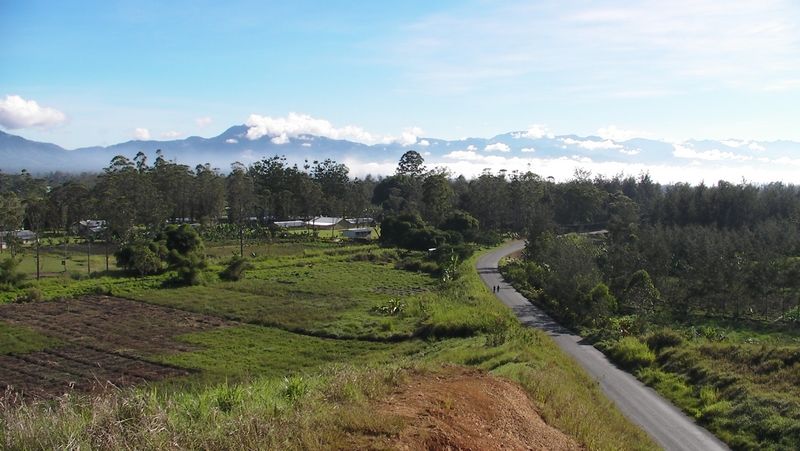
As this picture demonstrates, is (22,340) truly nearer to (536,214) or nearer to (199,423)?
(199,423)

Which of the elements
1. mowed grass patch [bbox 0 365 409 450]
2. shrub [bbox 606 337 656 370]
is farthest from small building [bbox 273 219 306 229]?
mowed grass patch [bbox 0 365 409 450]

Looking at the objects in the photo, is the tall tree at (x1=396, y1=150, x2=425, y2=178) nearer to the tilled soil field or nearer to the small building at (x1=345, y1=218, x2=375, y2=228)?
the small building at (x1=345, y1=218, x2=375, y2=228)

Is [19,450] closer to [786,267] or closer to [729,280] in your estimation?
[729,280]

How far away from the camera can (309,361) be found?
79.1 ft

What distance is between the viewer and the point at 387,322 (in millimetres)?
30094

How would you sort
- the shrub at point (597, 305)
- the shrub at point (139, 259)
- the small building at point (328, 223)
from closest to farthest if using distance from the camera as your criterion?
the shrub at point (597, 305) < the shrub at point (139, 259) < the small building at point (328, 223)

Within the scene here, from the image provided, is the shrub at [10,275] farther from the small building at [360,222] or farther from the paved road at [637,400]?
the small building at [360,222]

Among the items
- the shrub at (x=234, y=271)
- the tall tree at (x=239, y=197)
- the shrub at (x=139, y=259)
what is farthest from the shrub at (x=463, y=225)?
the shrub at (x=139, y=259)

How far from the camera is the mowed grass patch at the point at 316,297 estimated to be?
30.7 metres

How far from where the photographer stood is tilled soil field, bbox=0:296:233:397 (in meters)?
21.3

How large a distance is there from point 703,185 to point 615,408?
78.4 m

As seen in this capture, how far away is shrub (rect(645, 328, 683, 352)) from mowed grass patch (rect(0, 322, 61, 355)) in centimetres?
2745

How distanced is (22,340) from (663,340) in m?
30.0

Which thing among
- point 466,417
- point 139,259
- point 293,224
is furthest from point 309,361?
point 293,224
